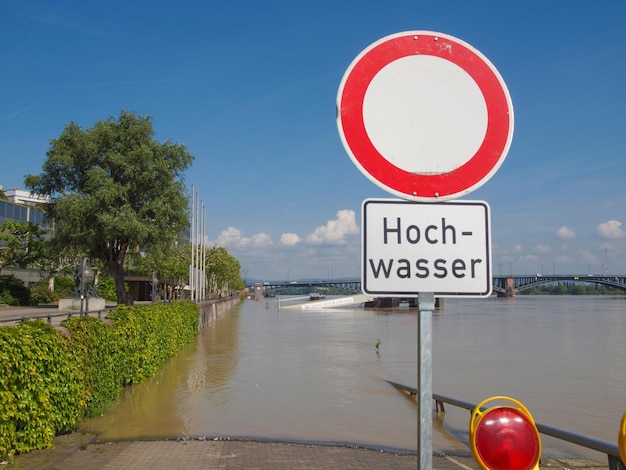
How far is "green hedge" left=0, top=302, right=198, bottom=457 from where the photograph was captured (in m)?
6.64

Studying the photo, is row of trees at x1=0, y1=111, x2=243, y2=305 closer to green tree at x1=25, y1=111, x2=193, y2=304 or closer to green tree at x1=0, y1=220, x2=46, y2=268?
green tree at x1=25, y1=111, x2=193, y2=304

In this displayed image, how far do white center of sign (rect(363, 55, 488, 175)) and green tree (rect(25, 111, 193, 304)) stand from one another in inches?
1301

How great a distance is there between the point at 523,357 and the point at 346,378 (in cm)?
1258

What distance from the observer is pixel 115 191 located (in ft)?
112

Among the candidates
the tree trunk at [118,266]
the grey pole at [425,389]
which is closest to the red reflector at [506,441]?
the grey pole at [425,389]

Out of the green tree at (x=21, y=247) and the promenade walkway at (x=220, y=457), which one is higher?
the green tree at (x=21, y=247)

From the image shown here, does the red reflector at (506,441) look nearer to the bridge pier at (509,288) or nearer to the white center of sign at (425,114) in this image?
the white center of sign at (425,114)

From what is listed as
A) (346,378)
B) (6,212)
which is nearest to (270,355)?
(346,378)

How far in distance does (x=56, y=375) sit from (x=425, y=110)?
22.3ft

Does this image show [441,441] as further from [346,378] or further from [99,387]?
[346,378]

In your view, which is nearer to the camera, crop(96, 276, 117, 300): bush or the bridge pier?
crop(96, 276, 117, 300): bush

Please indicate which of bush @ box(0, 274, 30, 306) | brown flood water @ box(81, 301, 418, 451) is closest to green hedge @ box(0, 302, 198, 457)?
brown flood water @ box(81, 301, 418, 451)

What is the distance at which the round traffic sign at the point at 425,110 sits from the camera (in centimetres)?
253

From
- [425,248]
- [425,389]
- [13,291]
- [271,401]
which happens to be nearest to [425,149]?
[425,248]
